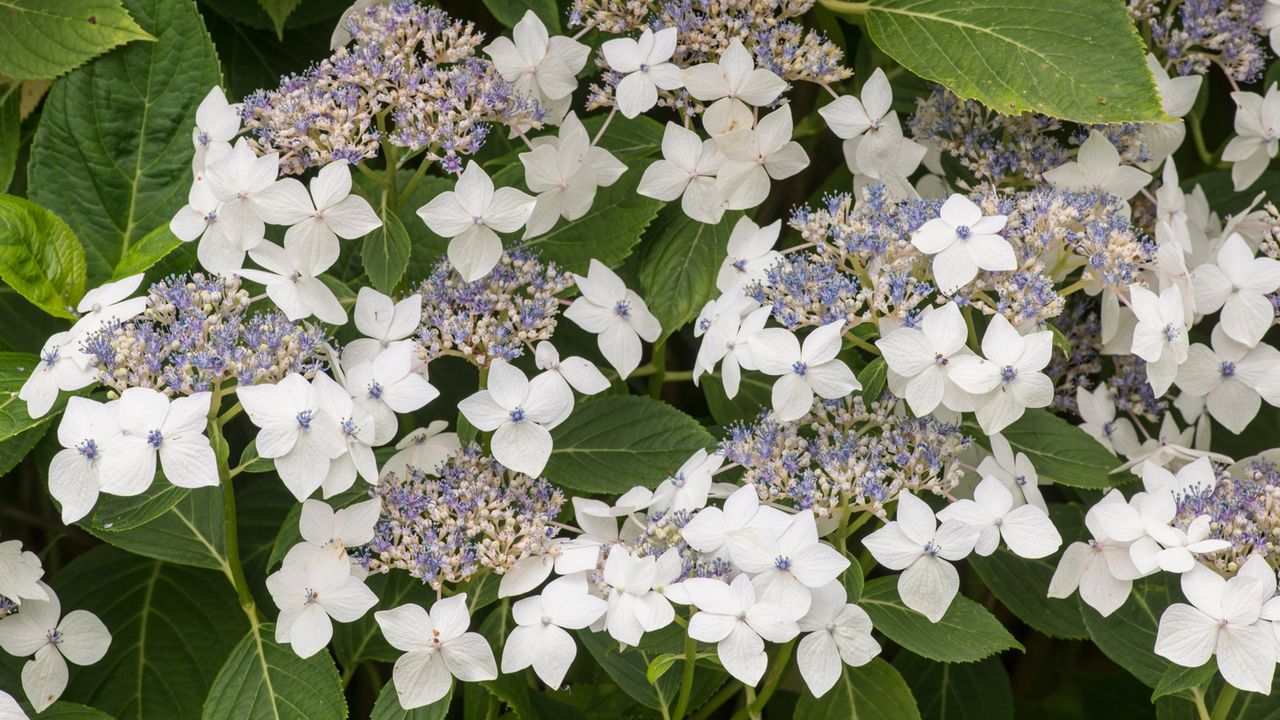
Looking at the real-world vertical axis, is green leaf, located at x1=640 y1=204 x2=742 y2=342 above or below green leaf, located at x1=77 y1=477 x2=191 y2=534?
above

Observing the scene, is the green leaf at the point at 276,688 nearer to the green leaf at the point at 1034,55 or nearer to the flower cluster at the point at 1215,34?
the green leaf at the point at 1034,55

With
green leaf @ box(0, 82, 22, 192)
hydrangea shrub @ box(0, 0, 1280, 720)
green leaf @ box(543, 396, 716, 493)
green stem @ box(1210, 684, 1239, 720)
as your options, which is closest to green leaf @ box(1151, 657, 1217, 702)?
hydrangea shrub @ box(0, 0, 1280, 720)

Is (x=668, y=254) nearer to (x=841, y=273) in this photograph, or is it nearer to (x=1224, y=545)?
(x=841, y=273)

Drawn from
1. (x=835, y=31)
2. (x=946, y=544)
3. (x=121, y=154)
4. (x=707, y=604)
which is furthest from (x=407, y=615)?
(x=835, y=31)

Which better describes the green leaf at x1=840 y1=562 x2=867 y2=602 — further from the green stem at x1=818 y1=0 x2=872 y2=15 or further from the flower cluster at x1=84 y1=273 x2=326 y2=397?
the green stem at x1=818 y1=0 x2=872 y2=15

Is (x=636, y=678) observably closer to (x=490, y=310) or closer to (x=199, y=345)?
(x=490, y=310)

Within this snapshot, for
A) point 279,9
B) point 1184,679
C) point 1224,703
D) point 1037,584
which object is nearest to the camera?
point 1184,679

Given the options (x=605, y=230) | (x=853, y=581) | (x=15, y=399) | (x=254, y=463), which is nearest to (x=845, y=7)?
(x=605, y=230)
